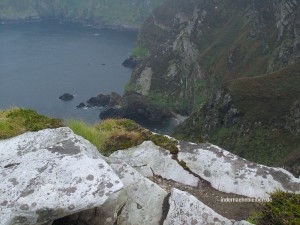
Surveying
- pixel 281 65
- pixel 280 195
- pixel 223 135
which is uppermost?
pixel 280 195

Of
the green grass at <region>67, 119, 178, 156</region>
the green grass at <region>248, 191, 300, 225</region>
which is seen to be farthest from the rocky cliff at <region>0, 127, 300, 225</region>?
the green grass at <region>248, 191, 300, 225</region>

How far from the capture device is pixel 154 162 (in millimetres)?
13727

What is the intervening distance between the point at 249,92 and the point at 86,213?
13511 centimetres

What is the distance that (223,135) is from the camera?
140 meters

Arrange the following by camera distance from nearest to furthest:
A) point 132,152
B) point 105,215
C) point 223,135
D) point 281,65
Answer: point 105,215 < point 132,152 < point 223,135 < point 281,65

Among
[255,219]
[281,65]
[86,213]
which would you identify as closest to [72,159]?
[86,213]

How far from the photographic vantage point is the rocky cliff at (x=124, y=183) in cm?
1009

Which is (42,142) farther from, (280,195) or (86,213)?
(280,195)

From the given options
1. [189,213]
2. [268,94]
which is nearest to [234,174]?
[189,213]

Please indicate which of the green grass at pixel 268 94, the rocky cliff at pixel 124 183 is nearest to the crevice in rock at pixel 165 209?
the rocky cliff at pixel 124 183

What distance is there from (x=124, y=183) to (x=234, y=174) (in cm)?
334

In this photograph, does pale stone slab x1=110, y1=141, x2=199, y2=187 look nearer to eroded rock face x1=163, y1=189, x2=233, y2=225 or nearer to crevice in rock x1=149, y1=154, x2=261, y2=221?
crevice in rock x1=149, y1=154, x2=261, y2=221

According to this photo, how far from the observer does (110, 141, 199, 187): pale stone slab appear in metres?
13.2

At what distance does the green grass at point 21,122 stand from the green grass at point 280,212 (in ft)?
23.3
